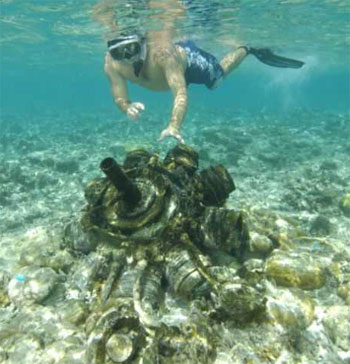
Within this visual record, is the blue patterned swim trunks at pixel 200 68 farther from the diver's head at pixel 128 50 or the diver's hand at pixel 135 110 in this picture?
the diver's hand at pixel 135 110

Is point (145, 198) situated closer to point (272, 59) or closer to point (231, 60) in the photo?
point (231, 60)

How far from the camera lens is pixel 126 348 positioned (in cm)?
375

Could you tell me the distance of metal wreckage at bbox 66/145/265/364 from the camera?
3.80m

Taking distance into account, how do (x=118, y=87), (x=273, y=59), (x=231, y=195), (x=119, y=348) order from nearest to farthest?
(x=119, y=348)
(x=118, y=87)
(x=231, y=195)
(x=273, y=59)

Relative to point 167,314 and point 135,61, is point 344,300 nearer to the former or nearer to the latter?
point 167,314

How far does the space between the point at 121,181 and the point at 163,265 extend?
1.32m

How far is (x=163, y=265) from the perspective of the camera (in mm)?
4980

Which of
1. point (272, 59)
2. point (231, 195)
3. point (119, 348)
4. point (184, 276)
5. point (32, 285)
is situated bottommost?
point (231, 195)

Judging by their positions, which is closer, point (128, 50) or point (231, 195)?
point (128, 50)

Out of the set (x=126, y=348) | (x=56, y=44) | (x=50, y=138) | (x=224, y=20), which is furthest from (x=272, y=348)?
(x=56, y=44)

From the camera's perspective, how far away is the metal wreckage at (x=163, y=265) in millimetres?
3801

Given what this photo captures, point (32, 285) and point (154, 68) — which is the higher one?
point (154, 68)

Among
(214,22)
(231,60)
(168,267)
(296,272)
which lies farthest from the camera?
(214,22)

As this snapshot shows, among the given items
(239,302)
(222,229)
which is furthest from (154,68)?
(239,302)
